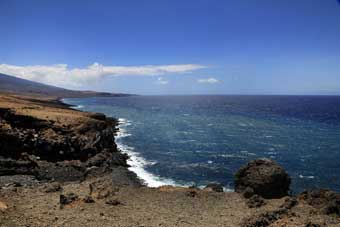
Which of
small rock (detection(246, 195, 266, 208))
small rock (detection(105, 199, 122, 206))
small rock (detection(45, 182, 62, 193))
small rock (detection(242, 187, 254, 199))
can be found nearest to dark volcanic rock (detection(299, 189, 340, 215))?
small rock (detection(246, 195, 266, 208))

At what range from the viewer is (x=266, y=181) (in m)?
27.6

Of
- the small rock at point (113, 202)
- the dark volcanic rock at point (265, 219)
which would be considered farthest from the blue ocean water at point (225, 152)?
the dark volcanic rock at point (265, 219)

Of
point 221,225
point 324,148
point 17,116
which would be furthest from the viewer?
point 324,148

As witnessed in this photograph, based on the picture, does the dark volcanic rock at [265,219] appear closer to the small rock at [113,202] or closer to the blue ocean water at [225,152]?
the small rock at [113,202]

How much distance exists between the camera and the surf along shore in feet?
70.9

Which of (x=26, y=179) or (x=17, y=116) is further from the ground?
(x=17, y=116)

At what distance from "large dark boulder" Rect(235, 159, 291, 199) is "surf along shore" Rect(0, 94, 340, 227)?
8 cm

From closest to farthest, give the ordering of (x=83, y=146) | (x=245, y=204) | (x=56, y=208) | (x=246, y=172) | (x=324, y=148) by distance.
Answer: (x=56, y=208), (x=245, y=204), (x=246, y=172), (x=83, y=146), (x=324, y=148)

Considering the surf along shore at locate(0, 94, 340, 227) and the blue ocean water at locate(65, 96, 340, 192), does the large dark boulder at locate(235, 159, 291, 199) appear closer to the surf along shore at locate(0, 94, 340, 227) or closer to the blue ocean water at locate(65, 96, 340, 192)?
the surf along shore at locate(0, 94, 340, 227)

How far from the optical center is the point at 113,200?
2450 centimetres

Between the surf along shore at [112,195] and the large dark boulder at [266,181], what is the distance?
0.08 meters

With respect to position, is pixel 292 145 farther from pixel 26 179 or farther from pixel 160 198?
pixel 26 179

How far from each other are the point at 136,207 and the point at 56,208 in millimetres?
5838

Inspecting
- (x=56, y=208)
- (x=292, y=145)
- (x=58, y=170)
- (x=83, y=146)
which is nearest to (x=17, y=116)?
(x=83, y=146)
